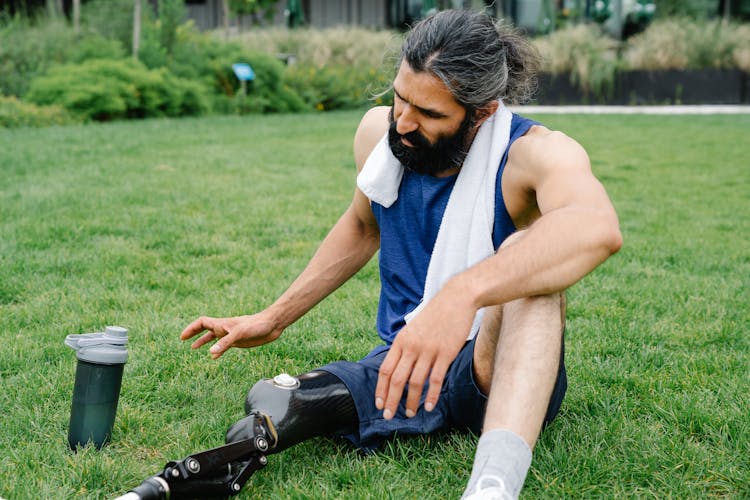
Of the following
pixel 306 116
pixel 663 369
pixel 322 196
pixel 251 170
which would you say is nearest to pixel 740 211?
pixel 322 196

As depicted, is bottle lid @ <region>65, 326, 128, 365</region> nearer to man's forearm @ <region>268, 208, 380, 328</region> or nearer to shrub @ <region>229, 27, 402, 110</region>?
man's forearm @ <region>268, 208, 380, 328</region>

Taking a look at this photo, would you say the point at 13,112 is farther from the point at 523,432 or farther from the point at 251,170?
the point at 523,432

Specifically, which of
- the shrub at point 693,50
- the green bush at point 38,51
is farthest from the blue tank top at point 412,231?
the shrub at point 693,50

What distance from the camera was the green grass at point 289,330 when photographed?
7.87ft

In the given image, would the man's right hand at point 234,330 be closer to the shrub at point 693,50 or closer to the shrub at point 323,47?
the shrub at point 323,47

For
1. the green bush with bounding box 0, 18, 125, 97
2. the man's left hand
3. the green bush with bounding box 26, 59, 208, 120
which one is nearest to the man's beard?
the man's left hand

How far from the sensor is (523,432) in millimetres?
1942

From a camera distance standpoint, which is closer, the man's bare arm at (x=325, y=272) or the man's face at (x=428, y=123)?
the man's face at (x=428, y=123)

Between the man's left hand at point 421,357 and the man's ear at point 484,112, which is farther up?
the man's ear at point 484,112

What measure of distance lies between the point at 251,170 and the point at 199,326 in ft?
18.0

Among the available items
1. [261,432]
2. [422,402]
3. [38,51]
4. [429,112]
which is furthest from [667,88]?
[261,432]

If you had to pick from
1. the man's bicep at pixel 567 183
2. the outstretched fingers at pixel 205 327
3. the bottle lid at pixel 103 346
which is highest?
the man's bicep at pixel 567 183

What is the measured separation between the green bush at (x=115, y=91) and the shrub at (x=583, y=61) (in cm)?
837

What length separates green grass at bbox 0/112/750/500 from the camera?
7.87ft
